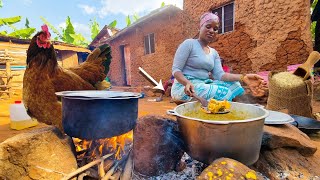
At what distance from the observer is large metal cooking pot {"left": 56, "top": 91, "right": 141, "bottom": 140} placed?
1.25 meters

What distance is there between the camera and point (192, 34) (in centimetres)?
743

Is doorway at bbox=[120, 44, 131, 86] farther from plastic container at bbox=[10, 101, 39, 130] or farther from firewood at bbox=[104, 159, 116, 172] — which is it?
firewood at bbox=[104, 159, 116, 172]

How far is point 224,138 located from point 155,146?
0.61 m

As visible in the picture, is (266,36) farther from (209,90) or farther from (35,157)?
(35,157)

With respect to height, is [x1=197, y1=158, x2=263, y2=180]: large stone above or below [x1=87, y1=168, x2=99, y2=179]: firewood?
above

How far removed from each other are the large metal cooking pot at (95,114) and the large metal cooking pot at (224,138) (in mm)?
→ 456

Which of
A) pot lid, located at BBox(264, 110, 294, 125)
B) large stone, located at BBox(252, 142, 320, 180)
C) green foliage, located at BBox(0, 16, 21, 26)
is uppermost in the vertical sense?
green foliage, located at BBox(0, 16, 21, 26)

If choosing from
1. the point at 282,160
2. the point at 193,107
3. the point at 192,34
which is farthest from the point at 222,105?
the point at 192,34

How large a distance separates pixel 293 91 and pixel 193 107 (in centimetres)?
228

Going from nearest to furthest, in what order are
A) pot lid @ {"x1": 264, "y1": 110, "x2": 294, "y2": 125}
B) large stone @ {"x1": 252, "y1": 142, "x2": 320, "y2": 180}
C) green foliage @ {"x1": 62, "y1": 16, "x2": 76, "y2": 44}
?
1. large stone @ {"x1": 252, "y1": 142, "x2": 320, "y2": 180}
2. pot lid @ {"x1": 264, "y1": 110, "x2": 294, "y2": 125}
3. green foliage @ {"x1": 62, "y1": 16, "x2": 76, "y2": 44}

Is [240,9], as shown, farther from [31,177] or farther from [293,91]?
[31,177]

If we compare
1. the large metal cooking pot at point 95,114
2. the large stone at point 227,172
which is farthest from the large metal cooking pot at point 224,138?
the large metal cooking pot at point 95,114

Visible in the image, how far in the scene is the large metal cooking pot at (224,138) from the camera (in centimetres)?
104

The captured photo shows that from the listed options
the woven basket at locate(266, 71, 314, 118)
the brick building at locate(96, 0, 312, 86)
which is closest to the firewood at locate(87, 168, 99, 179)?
the woven basket at locate(266, 71, 314, 118)
